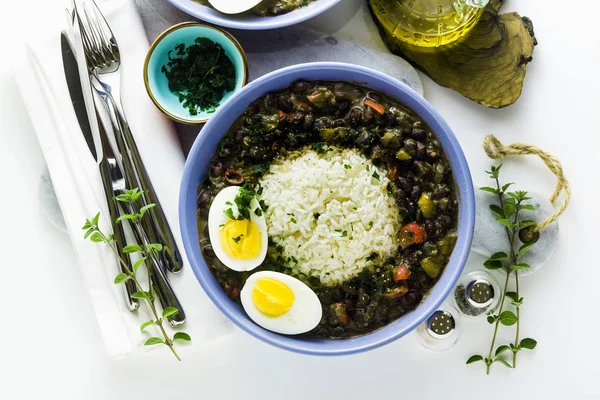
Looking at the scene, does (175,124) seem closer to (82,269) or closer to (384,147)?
(82,269)

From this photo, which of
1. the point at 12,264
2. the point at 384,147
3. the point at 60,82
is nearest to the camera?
the point at 384,147

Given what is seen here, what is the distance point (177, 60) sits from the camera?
2.52m

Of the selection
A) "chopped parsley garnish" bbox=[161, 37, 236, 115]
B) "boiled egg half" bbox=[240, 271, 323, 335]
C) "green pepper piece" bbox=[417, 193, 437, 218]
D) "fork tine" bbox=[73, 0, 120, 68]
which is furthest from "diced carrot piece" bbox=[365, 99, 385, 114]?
"fork tine" bbox=[73, 0, 120, 68]

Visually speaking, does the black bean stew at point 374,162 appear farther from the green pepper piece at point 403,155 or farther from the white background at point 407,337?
the white background at point 407,337

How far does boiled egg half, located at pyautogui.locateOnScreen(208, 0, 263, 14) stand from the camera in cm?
244

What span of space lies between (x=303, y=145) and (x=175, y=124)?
2.04ft

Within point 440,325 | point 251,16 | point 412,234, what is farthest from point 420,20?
point 440,325

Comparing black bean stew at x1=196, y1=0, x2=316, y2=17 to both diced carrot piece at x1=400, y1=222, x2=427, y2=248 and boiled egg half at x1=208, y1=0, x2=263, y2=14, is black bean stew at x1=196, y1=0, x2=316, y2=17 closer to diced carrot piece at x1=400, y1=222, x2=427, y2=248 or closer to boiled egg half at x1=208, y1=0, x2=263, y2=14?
boiled egg half at x1=208, y1=0, x2=263, y2=14

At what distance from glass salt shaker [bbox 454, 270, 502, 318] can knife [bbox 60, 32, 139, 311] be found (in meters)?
1.40

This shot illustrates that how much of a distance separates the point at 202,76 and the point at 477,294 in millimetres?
1509

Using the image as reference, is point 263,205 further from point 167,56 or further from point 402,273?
point 167,56

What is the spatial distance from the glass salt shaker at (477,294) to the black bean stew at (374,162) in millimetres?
297

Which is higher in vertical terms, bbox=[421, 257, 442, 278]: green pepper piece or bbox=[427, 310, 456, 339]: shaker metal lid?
bbox=[421, 257, 442, 278]: green pepper piece

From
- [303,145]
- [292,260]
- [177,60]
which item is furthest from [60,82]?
[292,260]
